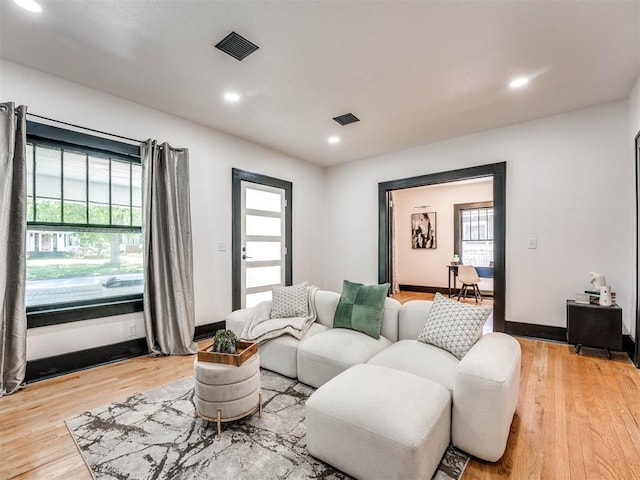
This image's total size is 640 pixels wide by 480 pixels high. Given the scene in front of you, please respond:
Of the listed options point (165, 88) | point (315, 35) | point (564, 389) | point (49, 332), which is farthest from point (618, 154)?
point (49, 332)

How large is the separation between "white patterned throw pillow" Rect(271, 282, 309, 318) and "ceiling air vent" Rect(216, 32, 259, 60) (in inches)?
86.6

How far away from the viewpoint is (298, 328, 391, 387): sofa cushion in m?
2.32

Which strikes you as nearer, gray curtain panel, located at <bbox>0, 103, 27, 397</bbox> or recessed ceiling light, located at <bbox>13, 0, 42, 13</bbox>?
recessed ceiling light, located at <bbox>13, 0, 42, 13</bbox>

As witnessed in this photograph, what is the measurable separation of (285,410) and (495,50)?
3.23 metres

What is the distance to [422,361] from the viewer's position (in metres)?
2.07

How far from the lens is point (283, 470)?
5.17 feet

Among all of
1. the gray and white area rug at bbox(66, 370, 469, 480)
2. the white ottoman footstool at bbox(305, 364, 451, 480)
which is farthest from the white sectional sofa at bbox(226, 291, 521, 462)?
the gray and white area rug at bbox(66, 370, 469, 480)

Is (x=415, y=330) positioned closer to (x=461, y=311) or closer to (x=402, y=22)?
(x=461, y=311)

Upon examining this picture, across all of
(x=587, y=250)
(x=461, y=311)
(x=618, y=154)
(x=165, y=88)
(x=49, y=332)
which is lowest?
(x=49, y=332)

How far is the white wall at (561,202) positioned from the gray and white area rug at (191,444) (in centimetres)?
290

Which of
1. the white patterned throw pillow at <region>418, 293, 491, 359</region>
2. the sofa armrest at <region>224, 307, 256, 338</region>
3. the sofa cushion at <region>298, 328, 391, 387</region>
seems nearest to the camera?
the white patterned throw pillow at <region>418, 293, 491, 359</region>

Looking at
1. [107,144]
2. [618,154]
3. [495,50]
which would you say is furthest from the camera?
[618,154]

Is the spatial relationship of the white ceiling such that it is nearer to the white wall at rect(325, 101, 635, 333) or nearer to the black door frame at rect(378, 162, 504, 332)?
the white wall at rect(325, 101, 635, 333)

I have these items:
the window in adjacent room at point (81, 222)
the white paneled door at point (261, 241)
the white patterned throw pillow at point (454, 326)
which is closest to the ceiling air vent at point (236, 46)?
the window in adjacent room at point (81, 222)
